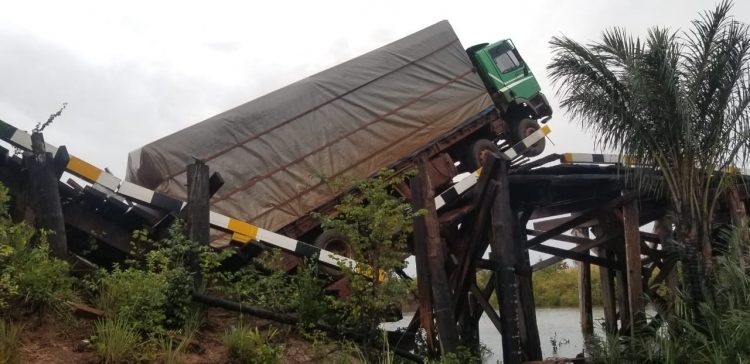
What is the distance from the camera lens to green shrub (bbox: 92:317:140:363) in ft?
14.3

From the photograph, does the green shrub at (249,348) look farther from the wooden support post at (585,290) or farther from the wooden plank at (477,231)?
the wooden support post at (585,290)

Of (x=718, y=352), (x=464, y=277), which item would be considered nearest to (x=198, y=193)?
(x=464, y=277)

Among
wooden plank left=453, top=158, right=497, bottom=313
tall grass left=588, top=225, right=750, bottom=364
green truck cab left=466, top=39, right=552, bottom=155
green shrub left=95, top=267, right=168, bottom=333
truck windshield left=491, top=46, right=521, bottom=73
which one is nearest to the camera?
green shrub left=95, top=267, right=168, bottom=333

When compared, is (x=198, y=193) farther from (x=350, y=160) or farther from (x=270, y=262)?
(x=350, y=160)

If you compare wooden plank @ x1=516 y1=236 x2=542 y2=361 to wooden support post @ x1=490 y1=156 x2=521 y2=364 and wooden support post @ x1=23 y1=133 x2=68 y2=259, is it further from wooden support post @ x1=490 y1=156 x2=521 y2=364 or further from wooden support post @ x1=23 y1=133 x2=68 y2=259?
wooden support post @ x1=23 y1=133 x2=68 y2=259

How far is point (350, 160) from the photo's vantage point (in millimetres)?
7574

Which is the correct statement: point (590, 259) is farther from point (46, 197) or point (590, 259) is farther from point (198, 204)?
point (46, 197)

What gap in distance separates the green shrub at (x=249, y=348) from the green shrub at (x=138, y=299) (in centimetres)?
53

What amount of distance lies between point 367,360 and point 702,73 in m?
4.78

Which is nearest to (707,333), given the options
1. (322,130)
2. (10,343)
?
(322,130)

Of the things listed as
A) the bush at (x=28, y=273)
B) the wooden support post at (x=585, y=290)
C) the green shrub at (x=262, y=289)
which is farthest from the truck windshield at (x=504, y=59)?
the bush at (x=28, y=273)

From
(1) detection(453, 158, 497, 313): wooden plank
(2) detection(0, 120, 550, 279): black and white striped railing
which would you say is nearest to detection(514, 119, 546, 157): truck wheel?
(1) detection(453, 158, 497, 313): wooden plank

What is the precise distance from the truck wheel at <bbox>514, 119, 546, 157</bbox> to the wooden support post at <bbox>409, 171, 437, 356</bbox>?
3142 mm

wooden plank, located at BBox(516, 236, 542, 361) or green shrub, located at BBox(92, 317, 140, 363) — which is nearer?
green shrub, located at BBox(92, 317, 140, 363)
